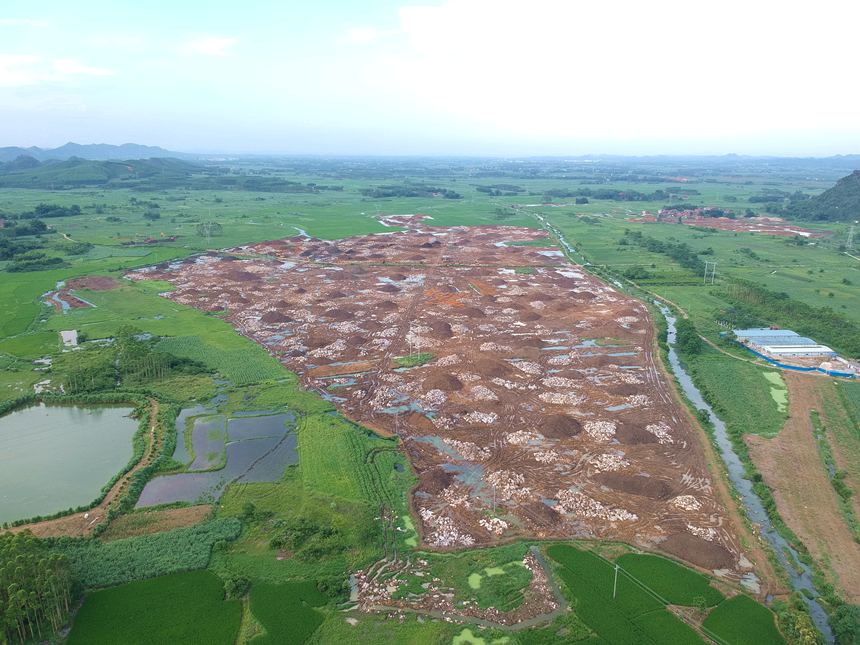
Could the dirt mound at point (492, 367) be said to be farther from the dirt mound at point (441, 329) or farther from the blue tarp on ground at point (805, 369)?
the blue tarp on ground at point (805, 369)

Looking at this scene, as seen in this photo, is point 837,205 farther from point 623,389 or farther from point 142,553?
point 142,553

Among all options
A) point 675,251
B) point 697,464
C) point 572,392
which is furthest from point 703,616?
point 675,251

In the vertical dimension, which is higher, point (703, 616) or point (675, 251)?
point (675, 251)

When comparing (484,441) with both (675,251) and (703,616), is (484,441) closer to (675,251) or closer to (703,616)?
(703,616)

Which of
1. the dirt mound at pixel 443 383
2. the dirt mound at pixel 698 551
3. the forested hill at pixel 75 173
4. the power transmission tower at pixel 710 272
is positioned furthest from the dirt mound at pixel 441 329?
the forested hill at pixel 75 173

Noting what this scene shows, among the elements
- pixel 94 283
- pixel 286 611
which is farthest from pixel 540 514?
pixel 94 283

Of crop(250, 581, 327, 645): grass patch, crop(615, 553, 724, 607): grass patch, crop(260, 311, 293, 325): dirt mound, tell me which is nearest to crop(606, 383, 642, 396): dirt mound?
crop(615, 553, 724, 607): grass patch
